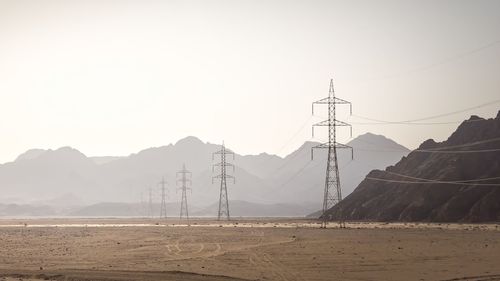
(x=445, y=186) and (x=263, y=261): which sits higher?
(x=445, y=186)

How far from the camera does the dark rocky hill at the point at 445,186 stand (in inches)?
4478

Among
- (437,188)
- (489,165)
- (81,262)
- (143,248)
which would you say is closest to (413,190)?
(437,188)

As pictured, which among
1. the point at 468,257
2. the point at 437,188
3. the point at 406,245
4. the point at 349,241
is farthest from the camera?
the point at 437,188

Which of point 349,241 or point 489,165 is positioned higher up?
point 489,165

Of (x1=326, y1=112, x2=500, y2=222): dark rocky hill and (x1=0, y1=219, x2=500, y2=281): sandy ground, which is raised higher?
(x1=326, y1=112, x2=500, y2=222): dark rocky hill

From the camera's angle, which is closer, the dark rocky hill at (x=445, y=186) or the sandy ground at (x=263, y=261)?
the sandy ground at (x=263, y=261)

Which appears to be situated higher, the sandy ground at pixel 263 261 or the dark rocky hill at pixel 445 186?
the dark rocky hill at pixel 445 186

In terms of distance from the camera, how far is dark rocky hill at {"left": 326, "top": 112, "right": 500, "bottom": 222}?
11375cm

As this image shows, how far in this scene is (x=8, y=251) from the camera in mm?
54219

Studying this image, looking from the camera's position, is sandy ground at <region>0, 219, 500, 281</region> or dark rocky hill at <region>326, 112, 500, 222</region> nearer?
sandy ground at <region>0, 219, 500, 281</region>

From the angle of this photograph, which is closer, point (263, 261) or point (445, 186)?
point (263, 261)

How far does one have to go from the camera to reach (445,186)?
122938 millimetres

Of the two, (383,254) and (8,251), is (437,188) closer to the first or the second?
(383,254)

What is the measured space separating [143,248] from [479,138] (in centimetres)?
9771
